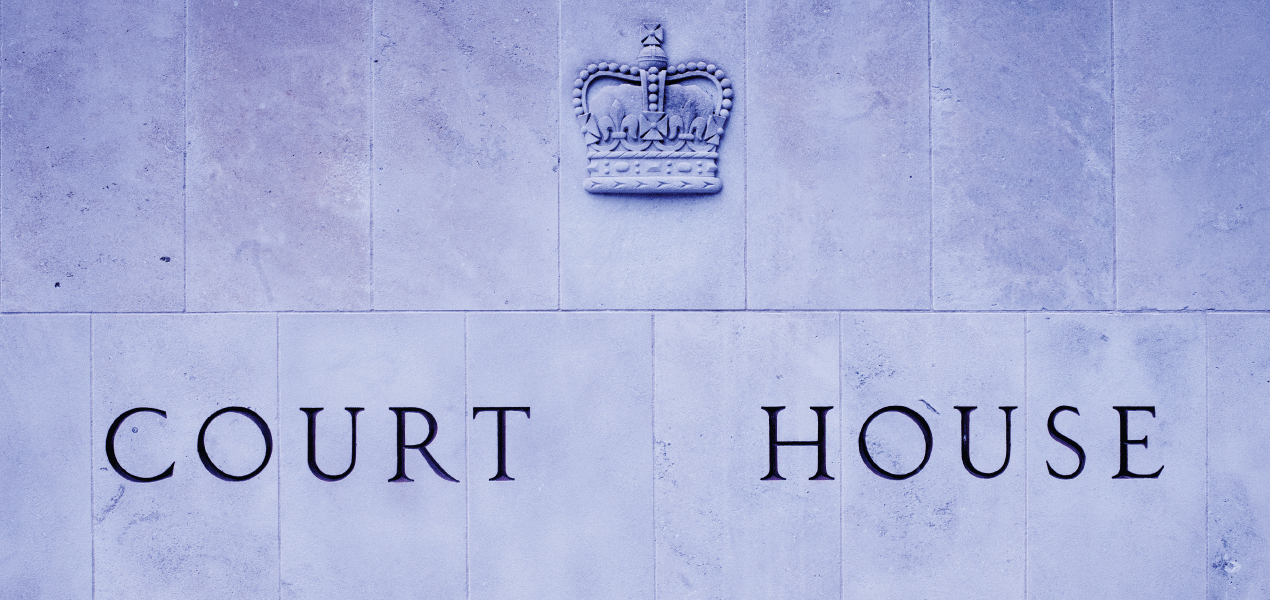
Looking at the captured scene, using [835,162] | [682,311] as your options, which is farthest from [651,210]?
[835,162]

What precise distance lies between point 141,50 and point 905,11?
140 inches

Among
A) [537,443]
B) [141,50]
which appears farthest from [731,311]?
[141,50]

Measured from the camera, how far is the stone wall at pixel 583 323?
3.71 m

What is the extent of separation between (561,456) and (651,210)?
121 centimetres

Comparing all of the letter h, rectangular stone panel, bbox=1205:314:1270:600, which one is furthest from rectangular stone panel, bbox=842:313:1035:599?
rectangular stone panel, bbox=1205:314:1270:600

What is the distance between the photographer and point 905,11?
3.77 m

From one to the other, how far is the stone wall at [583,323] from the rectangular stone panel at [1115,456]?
0.05 ft

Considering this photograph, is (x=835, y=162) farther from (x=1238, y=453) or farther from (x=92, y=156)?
(x=92, y=156)

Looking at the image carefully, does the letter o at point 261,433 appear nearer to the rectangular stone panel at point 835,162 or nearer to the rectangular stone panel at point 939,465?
the rectangular stone panel at point 835,162

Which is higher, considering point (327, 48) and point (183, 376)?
point (327, 48)

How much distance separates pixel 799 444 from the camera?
12.3 feet

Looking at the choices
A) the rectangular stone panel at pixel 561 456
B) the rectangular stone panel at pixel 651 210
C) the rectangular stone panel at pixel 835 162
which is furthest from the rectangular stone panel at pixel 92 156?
the rectangular stone panel at pixel 835 162

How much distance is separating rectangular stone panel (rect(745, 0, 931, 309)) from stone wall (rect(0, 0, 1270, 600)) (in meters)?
0.02

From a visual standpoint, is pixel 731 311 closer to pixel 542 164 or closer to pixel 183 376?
pixel 542 164
